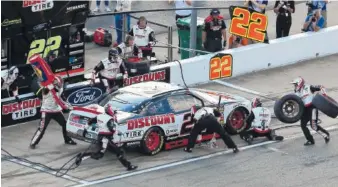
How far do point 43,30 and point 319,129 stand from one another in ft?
21.7

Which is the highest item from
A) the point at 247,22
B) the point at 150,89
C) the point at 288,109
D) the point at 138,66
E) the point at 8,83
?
the point at 247,22

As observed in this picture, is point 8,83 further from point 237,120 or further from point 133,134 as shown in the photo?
point 237,120

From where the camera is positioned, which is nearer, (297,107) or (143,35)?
(297,107)

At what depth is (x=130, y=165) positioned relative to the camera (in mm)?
19766

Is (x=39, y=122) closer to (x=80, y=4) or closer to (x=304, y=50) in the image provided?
(x=80, y=4)

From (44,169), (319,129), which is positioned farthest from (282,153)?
(44,169)

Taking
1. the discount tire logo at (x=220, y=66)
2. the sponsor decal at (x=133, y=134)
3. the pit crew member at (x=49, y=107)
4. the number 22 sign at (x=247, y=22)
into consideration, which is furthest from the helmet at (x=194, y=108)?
the number 22 sign at (x=247, y=22)

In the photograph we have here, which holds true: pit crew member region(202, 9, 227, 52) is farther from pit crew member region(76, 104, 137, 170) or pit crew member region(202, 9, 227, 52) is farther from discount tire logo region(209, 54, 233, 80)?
pit crew member region(76, 104, 137, 170)

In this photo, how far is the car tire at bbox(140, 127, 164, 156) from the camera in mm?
20348

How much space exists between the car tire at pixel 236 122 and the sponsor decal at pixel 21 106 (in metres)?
4.23

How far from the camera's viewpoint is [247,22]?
2678 centimetres

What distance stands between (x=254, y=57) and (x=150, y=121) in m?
7.56

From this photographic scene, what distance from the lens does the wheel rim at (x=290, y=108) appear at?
21819 millimetres

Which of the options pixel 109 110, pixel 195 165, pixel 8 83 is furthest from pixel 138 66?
pixel 109 110
